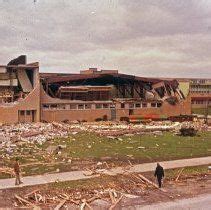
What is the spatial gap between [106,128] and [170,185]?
1018 inches

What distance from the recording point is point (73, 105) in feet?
194

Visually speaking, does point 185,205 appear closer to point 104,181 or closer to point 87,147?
point 104,181

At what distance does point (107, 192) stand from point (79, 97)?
134 feet

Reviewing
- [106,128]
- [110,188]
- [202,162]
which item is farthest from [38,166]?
[106,128]

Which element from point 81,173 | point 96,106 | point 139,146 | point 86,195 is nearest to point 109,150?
point 139,146

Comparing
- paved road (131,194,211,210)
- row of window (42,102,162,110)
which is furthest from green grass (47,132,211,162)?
row of window (42,102,162,110)

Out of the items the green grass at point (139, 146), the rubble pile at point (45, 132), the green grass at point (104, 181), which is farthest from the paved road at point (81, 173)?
the rubble pile at point (45, 132)

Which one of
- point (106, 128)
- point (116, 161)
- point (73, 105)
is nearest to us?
point (116, 161)

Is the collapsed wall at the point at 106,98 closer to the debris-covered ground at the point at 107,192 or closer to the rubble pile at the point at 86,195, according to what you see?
the debris-covered ground at the point at 107,192

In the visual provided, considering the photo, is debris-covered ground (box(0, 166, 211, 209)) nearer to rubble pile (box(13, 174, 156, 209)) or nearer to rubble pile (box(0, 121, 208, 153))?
rubble pile (box(13, 174, 156, 209))

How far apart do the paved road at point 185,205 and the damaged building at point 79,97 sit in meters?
35.9

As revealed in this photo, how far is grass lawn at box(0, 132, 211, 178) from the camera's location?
1138 inches

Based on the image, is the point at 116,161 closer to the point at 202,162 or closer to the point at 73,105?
the point at 202,162

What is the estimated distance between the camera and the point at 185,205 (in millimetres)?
20453
